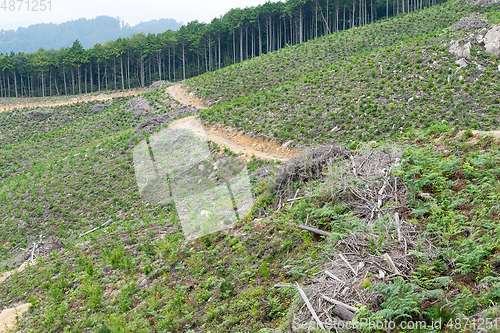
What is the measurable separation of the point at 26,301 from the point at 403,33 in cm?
3590

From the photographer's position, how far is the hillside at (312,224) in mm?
4844

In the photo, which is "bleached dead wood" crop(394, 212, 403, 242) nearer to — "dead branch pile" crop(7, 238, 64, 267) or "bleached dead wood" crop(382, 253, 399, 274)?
"bleached dead wood" crop(382, 253, 399, 274)

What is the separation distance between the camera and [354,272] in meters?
5.07

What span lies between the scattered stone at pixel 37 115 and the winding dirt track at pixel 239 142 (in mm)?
26811

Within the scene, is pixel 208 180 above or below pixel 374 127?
below

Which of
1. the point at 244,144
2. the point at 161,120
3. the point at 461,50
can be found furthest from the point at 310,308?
the point at 161,120

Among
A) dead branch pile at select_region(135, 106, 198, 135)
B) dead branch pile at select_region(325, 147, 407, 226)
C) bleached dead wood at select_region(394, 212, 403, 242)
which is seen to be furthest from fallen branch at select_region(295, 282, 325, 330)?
dead branch pile at select_region(135, 106, 198, 135)

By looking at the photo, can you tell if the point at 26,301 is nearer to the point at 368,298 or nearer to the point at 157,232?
the point at 157,232

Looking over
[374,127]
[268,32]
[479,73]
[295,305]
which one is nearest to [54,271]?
[295,305]

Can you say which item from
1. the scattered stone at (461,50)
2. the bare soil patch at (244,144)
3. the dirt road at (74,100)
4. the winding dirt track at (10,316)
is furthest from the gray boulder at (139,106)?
the scattered stone at (461,50)

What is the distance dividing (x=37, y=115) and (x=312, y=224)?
152 feet

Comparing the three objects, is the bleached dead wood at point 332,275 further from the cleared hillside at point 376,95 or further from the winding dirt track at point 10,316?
the cleared hillside at point 376,95

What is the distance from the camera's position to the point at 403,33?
1226 inches

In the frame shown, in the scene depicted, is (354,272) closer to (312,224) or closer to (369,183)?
(312,224)
